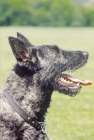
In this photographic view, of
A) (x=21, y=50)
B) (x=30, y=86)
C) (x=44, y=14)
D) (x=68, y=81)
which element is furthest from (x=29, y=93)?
(x=44, y=14)

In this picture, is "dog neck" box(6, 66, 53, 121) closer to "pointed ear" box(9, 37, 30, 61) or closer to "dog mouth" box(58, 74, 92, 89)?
"pointed ear" box(9, 37, 30, 61)

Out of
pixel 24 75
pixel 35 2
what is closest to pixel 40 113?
pixel 24 75

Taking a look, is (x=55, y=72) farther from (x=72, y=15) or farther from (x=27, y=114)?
(x=72, y=15)

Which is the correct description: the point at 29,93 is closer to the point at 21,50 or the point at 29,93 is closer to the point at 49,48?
the point at 21,50

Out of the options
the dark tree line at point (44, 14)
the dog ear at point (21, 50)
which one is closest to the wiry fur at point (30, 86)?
the dog ear at point (21, 50)

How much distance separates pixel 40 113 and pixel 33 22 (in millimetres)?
95569

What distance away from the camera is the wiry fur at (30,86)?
16.2ft

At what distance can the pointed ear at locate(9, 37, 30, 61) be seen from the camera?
4884mm

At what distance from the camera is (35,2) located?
382 ft

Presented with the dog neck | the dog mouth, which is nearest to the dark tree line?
the dog mouth

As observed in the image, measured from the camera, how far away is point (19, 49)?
5031 mm

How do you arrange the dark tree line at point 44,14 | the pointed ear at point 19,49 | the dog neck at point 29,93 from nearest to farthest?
the pointed ear at point 19,49
the dog neck at point 29,93
the dark tree line at point 44,14

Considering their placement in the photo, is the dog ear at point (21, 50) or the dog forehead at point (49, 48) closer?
the dog ear at point (21, 50)

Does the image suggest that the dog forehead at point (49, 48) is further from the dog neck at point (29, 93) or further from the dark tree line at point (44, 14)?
the dark tree line at point (44, 14)
